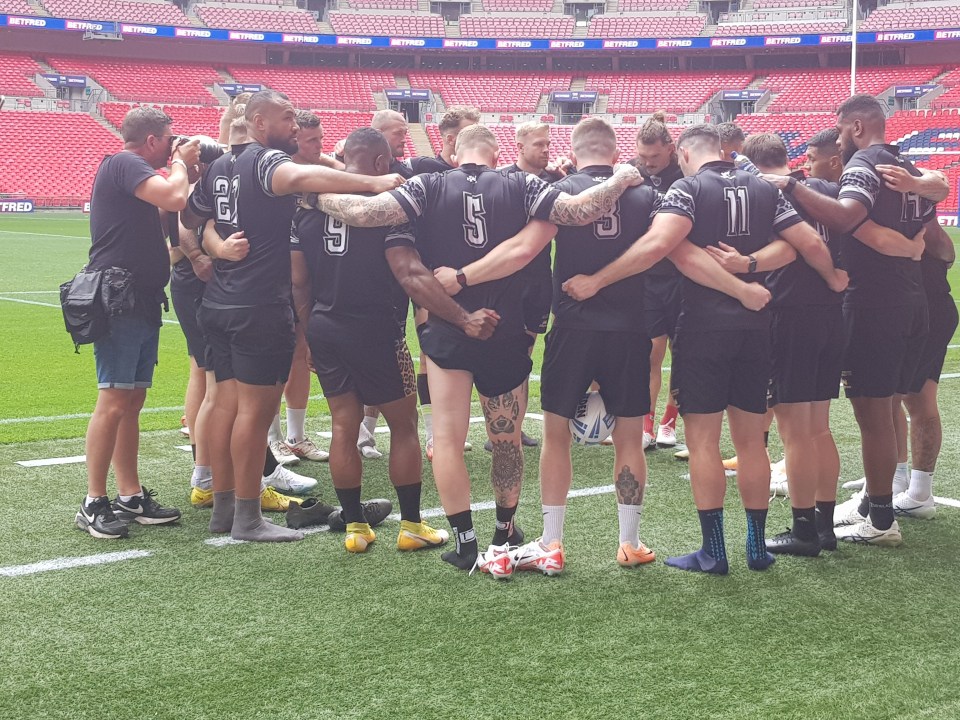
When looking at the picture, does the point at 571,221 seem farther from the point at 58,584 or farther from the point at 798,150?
the point at 798,150

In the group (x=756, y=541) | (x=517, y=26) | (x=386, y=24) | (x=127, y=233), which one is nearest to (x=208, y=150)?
(x=127, y=233)

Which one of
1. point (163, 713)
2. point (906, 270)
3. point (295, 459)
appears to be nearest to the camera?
point (163, 713)

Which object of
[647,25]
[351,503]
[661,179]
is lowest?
[351,503]

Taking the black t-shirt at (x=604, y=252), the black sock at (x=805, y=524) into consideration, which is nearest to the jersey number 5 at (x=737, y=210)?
the black t-shirt at (x=604, y=252)

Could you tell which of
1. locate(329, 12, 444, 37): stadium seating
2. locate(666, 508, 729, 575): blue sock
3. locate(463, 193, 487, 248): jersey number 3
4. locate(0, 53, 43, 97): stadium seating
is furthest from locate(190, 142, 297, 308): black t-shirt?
locate(329, 12, 444, 37): stadium seating

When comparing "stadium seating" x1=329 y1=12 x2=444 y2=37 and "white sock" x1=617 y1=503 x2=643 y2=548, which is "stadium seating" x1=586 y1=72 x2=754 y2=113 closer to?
"stadium seating" x1=329 y1=12 x2=444 y2=37

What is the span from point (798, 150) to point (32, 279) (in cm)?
3790

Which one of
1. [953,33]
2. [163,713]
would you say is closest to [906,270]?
[163,713]

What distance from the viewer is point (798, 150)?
1874 inches

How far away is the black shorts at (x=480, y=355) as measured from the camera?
4.69 m

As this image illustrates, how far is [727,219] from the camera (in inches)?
182

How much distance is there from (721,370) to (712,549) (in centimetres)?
83

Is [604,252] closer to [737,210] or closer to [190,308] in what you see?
[737,210]

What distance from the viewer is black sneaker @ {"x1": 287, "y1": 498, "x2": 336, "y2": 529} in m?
5.55
